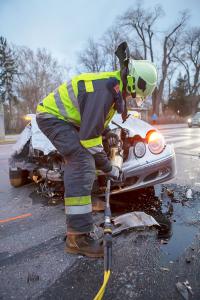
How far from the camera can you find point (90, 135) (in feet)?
7.00

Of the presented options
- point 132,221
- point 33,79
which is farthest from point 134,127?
point 33,79

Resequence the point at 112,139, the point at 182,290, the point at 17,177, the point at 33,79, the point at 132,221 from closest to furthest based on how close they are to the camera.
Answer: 1. the point at 182,290
2. the point at 132,221
3. the point at 112,139
4. the point at 17,177
5. the point at 33,79

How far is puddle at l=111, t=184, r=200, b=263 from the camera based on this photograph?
96.9 inches

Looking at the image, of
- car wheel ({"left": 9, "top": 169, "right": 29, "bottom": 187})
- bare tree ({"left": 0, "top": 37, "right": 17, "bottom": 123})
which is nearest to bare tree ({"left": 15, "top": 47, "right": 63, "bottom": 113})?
bare tree ({"left": 0, "top": 37, "right": 17, "bottom": 123})

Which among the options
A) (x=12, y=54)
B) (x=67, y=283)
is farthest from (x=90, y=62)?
(x=67, y=283)

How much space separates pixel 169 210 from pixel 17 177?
2519 millimetres

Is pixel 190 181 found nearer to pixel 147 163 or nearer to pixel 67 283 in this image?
pixel 147 163

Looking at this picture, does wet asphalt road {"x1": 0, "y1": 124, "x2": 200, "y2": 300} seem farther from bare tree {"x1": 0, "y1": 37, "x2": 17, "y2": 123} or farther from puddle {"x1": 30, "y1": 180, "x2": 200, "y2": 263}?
bare tree {"x1": 0, "y1": 37, "x2": 17, "y2": 123}

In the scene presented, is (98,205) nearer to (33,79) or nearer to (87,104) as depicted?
(87,104)

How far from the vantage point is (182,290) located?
5.99ft

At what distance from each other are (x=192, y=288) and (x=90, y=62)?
132ft

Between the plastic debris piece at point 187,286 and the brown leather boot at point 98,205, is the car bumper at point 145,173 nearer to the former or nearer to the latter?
the brown leather boot at point 98,205

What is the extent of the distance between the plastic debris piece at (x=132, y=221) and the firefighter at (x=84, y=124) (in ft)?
1.58

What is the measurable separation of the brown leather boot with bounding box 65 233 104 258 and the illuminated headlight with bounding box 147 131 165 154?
A: 55.9 inches
